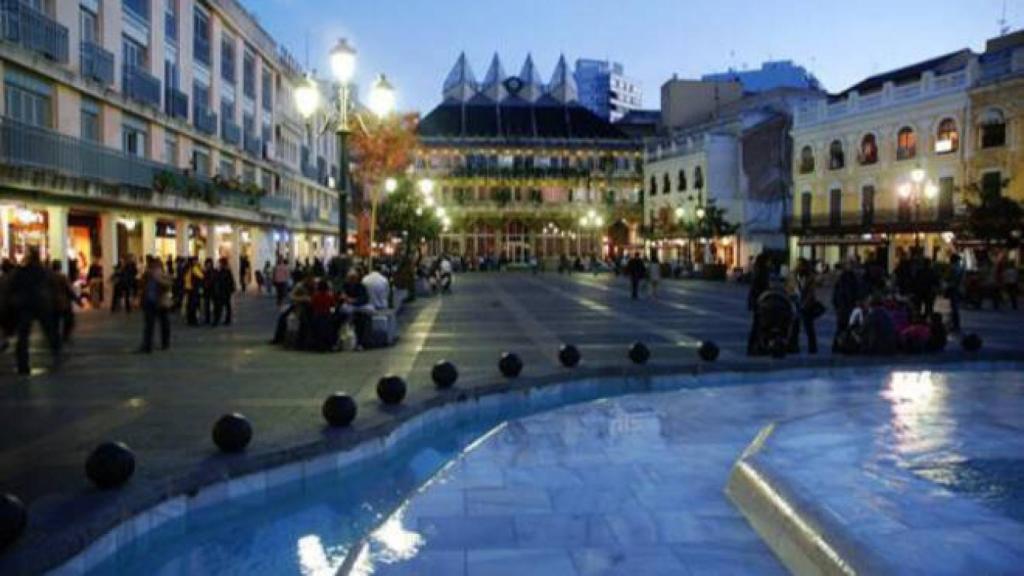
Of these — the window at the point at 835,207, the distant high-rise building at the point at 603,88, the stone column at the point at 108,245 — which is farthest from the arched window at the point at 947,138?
the distant high-rise building at the point at 603,88

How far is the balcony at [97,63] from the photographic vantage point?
2550 centimetres

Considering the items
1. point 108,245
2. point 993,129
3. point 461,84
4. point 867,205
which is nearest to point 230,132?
point 108,245

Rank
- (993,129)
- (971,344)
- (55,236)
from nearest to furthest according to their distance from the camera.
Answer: (971,344) < (55,236) < (993,129)

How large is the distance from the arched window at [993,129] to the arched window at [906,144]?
158 inches

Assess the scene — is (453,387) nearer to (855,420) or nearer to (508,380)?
(508,380)

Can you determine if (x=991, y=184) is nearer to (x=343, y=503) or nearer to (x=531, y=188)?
(x=343, y=503)

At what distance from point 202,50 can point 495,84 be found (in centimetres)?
7478

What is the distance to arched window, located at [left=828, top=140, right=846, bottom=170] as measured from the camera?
49.1 m

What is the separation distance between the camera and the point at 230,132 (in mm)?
39750

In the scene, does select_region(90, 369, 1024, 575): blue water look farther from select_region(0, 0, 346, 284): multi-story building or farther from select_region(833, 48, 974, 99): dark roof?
select_region(833, 48, 974, 99): dark roof

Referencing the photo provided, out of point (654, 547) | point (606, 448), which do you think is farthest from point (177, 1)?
point (654, 547)

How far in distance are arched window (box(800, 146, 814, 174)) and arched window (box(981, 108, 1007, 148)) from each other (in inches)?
486

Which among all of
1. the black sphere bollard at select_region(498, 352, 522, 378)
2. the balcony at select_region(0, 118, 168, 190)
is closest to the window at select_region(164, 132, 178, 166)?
the balcony at select_region(0, 118, 168, 190)

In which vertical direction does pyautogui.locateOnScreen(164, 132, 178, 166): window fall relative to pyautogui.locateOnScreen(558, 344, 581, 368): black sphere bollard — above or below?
above
